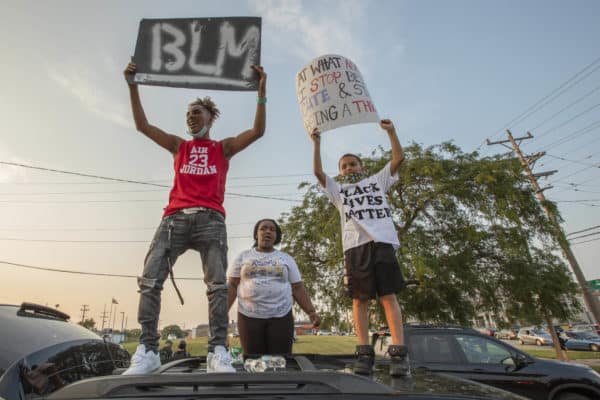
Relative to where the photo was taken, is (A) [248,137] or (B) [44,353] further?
(A) [248,137]

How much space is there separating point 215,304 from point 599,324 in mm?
20825

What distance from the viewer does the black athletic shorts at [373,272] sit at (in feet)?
8.85

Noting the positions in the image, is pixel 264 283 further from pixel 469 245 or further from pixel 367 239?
pixel 469 245

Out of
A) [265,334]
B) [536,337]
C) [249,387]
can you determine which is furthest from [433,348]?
[536,337]

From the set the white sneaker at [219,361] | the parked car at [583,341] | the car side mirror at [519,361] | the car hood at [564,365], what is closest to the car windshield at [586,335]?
the parked car at [583,341]

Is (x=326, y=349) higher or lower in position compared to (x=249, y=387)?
higher

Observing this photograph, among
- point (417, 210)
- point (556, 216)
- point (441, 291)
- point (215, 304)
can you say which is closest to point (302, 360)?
point (215, 304)

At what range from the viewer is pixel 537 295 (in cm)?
1262

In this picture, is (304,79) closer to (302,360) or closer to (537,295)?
(302,360)

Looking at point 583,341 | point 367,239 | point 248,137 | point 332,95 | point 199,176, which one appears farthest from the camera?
point 583,341

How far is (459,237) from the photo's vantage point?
43.0 feet

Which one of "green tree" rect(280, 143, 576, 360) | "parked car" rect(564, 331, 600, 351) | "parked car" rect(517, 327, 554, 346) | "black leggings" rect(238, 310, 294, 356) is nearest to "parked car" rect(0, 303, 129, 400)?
"black leggings" rect(238, 310, 294, 356)

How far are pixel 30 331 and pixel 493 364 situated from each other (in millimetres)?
6000

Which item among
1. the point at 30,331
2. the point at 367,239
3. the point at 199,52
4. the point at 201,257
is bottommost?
the point at 30,331
